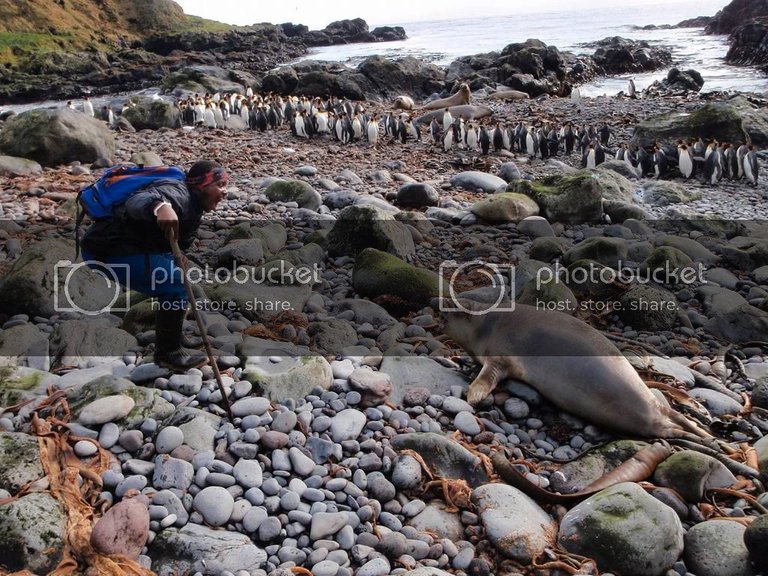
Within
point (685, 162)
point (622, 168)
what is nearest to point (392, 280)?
point (622, 168)

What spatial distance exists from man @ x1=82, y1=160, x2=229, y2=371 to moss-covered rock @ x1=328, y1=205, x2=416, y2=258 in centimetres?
355

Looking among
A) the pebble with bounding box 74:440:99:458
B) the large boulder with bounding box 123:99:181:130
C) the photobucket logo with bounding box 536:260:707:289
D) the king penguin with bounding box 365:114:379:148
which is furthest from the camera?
the large boulder with bounding box 123:99:181:130

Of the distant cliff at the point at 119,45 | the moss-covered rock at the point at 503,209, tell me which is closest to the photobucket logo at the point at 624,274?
the moss-covered rock at the point at 503,209

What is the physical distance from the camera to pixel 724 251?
8.38 m

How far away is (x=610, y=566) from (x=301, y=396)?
204cm

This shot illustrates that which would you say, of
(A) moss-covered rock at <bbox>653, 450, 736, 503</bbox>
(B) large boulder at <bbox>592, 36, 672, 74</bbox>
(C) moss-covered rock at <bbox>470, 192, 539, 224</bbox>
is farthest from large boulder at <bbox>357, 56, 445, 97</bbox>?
(A) moss-covered rock at <bbox>653, 450, 736, 503</bbox>

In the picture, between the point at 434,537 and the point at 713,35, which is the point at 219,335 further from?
the point at 713,35

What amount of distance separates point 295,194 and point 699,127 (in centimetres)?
1137

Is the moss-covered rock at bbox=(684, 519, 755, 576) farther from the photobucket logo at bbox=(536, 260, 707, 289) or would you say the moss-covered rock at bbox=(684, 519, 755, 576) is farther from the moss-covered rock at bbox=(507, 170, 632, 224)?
the moss-covered rock at bbox=(507, 170, 632, 224)

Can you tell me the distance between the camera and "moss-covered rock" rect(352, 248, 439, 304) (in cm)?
652

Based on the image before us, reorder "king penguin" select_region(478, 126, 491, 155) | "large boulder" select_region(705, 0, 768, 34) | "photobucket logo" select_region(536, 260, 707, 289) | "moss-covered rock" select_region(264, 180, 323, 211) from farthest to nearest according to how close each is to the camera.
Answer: "large boulder" select_region(705, 0, 768, 34)
"king penguin" select_region(478, 126, 491, 155)
"moss-covered rock" select_region(264, 180, 323, 211)
"photobucket logo" select_region(536, 260, 707, 289)

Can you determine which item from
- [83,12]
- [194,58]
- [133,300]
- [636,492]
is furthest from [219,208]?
[83,12]

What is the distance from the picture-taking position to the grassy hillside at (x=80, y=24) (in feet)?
154

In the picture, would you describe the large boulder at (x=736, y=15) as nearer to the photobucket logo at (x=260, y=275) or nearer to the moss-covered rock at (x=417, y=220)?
the moss-covered rock at (x=417, y=220)
